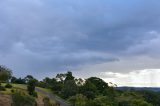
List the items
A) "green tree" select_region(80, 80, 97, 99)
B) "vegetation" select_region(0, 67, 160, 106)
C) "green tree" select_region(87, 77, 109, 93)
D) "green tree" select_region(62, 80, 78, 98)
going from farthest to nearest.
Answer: "green tree" select_region(87, 77, 109, 93) → "green tree" select_region(62, 80, 78, 98) → "green tree" select_region(80, 80, 97, 99) → "vegetation" select_region(0, 67, 160, 106)

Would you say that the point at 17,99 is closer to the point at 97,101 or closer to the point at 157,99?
the point at 97,101

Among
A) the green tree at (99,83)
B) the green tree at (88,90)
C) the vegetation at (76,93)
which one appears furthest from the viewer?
the green tree at (99,83)

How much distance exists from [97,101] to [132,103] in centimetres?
1626

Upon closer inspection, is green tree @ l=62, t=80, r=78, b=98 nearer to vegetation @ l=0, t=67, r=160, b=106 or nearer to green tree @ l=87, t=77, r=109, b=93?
vegetation @ l=0, t=67, r=160, b=106

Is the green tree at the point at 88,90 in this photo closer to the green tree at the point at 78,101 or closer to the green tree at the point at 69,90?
the green tree at the point at 69,90

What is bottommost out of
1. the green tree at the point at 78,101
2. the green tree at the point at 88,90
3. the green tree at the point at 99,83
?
the green tree at the point at 78,101

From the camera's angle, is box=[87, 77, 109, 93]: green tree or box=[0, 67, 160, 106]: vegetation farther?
box=[87, 77, 109, 93]: green tree

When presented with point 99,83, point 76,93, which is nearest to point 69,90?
point 76,93

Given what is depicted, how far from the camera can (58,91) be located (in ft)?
444

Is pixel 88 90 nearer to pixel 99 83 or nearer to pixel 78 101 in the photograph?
pixel 99 83

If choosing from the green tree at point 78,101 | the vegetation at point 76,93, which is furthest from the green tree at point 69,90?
the green tree at point 78,101

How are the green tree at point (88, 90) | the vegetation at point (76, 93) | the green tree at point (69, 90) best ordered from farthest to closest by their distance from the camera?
the green tree at point (69, 90) → the green tree at point (88, 90) → the vegetation at point (76, 93)

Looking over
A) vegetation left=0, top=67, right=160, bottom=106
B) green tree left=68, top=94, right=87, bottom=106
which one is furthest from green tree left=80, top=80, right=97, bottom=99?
green tree left=68, top=94, right=87, bottom=106

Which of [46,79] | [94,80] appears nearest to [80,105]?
[94,80]
